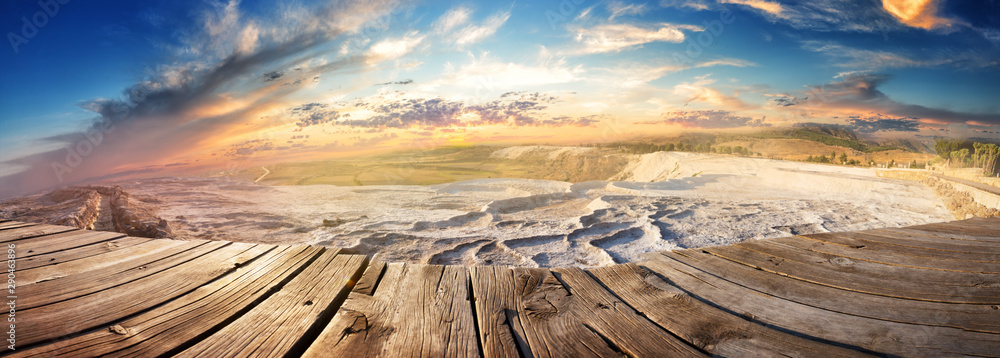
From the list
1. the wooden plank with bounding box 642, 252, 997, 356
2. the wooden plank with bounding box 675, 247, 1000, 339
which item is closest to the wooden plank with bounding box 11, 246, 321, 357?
the wooden plank with bounding box 642, 252, 997, 356

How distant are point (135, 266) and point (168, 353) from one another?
1280 mm

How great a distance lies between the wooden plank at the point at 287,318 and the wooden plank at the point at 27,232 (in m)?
2.68

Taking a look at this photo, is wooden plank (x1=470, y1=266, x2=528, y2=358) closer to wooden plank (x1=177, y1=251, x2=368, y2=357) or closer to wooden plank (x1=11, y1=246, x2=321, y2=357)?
wooden plank (x1=177, y1=251, x2=368, y2=357)

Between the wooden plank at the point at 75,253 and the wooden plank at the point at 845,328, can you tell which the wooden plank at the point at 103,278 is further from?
the wooden plank at the point at 845,328

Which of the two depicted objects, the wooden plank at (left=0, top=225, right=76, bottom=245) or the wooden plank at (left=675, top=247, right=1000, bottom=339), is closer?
the wooden plank at (left=675, top=247, right=1000, bottom=339)

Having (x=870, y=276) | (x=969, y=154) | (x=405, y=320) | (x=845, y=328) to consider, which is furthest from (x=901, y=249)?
(x=969, y=154)

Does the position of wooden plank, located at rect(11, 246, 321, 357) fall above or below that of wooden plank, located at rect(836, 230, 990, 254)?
above

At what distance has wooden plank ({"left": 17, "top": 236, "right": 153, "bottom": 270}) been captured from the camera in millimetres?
2225

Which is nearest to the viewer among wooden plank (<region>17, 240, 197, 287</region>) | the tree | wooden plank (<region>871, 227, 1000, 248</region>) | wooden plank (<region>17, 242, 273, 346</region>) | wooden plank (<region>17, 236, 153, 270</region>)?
wooden plank (<region>17, 242, 273, 346</region>)

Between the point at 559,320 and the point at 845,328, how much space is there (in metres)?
1.05

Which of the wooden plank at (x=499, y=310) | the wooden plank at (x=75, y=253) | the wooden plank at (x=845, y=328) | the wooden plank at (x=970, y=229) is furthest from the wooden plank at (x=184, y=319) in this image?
the wooden plank at (x=970, y=229)

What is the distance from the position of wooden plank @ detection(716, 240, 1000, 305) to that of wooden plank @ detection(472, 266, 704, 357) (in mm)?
1060

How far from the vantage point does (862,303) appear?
5.27 feet

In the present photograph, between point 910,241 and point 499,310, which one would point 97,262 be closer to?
→ point 499,310
